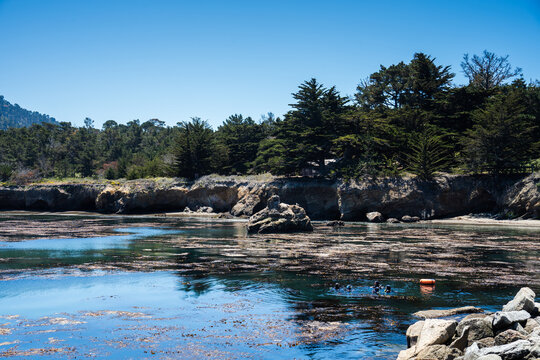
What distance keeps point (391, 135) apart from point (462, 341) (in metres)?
48.1

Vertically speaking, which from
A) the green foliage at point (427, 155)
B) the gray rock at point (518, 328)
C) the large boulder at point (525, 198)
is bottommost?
the gray rock at point (518, 328)

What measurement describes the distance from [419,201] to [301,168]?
48.2 ft

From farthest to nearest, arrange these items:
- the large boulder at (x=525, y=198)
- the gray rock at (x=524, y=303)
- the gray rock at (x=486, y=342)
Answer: the large boulder at (x=525, y=198), the gray rock at (x=524, y=303), the gray rock at (x=486, y=342)

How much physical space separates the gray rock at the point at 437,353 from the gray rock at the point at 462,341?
263 mm

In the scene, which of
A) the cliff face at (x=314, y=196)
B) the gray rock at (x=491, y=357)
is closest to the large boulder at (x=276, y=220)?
the cliff face at (x=314, y=196)

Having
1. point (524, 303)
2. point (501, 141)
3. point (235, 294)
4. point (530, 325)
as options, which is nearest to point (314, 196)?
point (501, 141)

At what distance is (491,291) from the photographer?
15484 mm

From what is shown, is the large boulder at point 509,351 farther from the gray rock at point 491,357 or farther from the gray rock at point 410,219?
the gray rock at point 410,219

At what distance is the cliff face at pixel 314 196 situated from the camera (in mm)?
48438

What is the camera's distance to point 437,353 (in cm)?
855

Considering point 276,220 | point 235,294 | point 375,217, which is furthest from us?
point 375,217

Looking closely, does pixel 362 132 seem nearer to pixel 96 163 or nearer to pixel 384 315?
pixel 384 315

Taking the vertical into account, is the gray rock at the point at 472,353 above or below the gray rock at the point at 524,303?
below

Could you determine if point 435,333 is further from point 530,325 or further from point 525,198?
point 525,198
